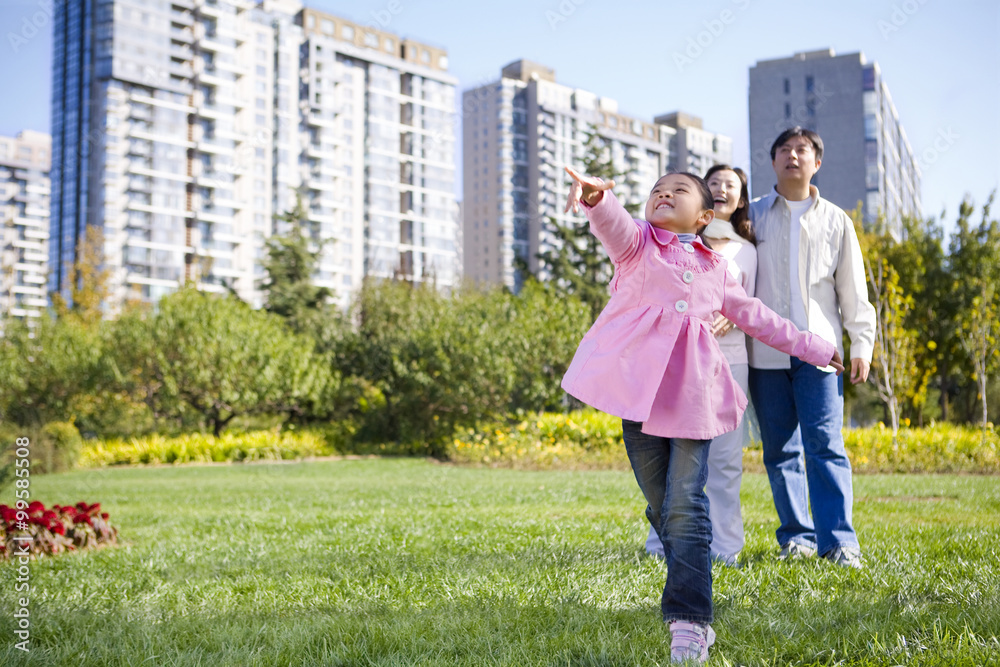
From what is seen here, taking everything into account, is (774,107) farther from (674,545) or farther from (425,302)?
(674,545)

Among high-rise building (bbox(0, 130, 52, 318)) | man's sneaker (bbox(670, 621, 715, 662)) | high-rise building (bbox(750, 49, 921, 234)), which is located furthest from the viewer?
high-rise building (bbox(0, 130, 52, 318))

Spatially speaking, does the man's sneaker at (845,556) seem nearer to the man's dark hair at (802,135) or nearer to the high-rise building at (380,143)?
the man's dark hair at (802,135)

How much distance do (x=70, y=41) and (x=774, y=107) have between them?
201ft

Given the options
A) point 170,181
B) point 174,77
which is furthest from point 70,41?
point 170,181

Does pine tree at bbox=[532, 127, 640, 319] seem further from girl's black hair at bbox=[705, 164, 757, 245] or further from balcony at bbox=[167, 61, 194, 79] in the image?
balcony at bbox=[167, 61, 194, 79]

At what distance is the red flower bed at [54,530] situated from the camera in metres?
4.46

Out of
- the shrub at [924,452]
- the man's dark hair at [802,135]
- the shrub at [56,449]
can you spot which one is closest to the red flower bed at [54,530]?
the man's dark hair at [802,135]

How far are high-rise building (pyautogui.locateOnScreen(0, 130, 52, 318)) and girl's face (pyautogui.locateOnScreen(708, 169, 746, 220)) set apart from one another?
109 metres

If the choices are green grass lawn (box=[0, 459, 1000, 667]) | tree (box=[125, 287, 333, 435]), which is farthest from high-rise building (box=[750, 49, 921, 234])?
green grass lawn (box=[0, 459, 1000, 667])

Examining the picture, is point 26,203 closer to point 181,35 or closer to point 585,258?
point 181,35

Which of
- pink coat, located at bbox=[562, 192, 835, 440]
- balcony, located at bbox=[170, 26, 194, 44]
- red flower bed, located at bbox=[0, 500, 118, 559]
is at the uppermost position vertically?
balcony, located at bbox=[170, 26, 194, 44]

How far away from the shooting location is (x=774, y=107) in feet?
198

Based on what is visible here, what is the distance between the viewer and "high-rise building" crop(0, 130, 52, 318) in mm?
99375

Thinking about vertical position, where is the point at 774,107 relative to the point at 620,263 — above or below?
above
